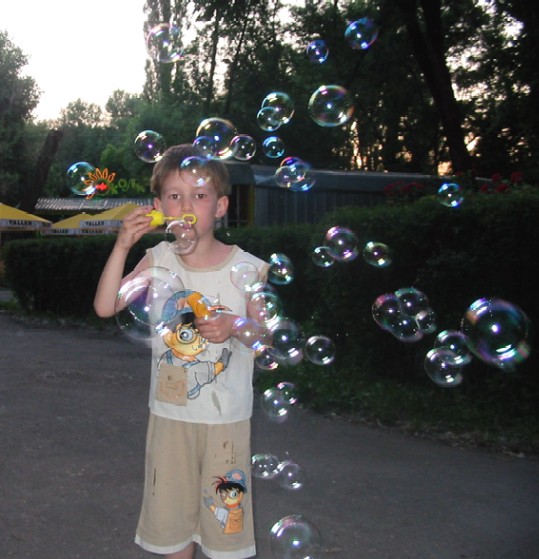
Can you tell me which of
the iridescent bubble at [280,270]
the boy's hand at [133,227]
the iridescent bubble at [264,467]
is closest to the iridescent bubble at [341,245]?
the iridescent bubble at [280,270]

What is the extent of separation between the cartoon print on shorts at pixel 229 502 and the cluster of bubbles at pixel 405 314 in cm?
281

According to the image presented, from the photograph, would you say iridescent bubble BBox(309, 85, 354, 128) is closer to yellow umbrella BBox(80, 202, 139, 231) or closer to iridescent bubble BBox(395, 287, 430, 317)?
iridescent bubble BBox(395, 287, 430, 317)

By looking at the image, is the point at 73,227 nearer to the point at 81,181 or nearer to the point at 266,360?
the point at 81,181

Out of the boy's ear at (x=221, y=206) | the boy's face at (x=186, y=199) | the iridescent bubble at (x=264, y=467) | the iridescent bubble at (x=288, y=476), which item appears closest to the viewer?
the boy's face at (x=186, y=199)

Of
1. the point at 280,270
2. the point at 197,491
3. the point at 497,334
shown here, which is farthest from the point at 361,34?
Result: the point at 197,491

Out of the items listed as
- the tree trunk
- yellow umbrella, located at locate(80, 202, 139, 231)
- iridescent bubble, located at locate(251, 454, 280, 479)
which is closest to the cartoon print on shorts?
iridescent bubble, located at locate(251, 454, 280, 479)

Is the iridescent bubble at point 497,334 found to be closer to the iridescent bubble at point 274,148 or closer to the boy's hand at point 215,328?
the iridescent bubble at point 274,148

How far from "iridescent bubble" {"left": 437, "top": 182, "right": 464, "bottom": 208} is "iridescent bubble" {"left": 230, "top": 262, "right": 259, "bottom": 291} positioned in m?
3.91

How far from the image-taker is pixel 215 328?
8.74ft

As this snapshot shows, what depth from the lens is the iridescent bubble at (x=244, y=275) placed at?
293 centimetres

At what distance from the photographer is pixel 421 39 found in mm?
16203

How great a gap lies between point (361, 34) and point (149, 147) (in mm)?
2383

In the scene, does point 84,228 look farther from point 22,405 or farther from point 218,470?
point 218,470

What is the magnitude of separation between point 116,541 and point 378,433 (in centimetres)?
287
